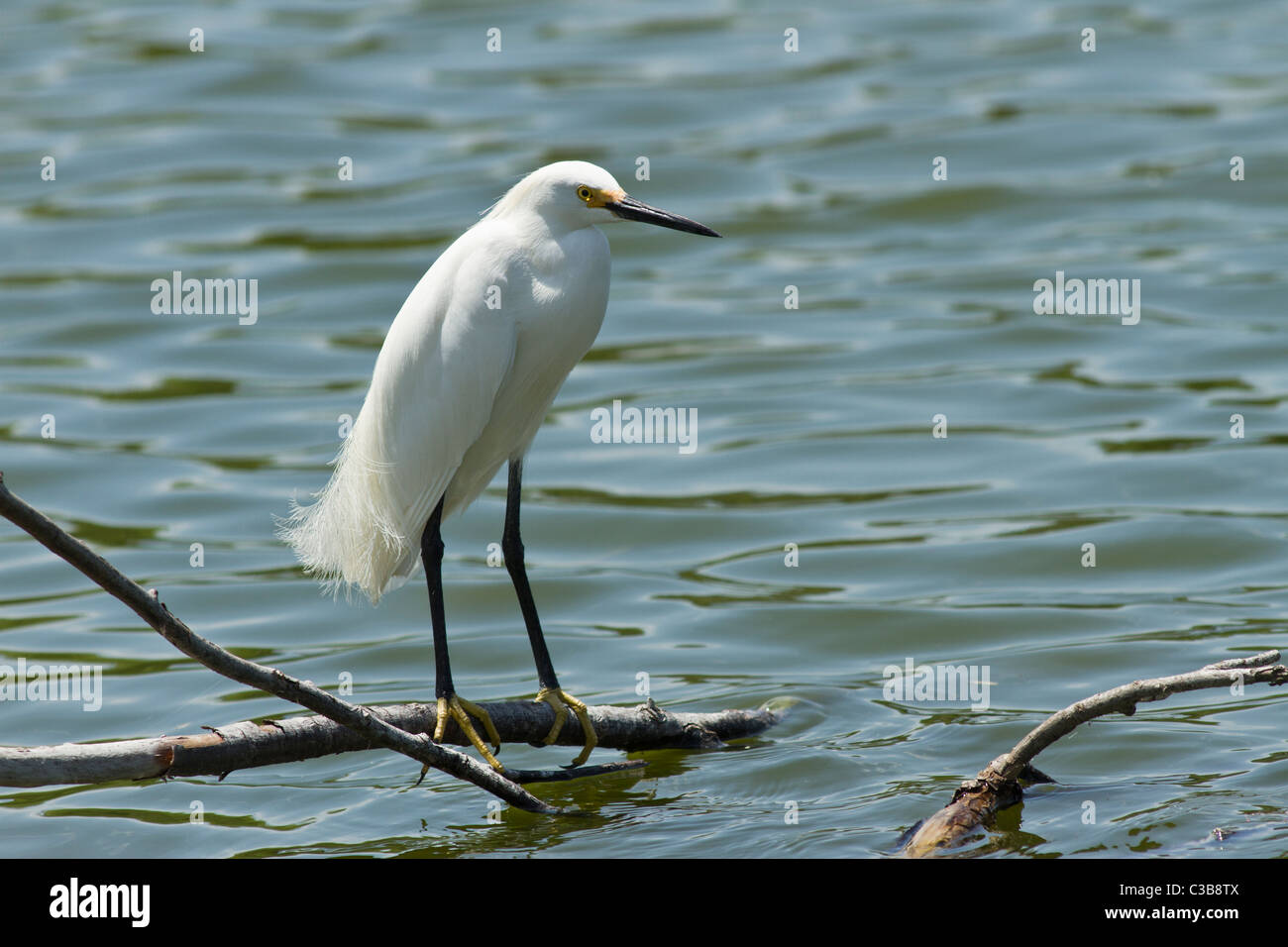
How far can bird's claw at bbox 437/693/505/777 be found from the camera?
259 inches

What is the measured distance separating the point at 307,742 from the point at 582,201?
2349 mm

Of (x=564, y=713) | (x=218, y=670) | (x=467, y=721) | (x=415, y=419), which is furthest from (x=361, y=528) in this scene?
(x=218, y=670)

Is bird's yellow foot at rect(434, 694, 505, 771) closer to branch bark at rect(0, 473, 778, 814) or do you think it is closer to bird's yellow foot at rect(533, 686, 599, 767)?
bird's yellow foot at rect(533, 686, 599, 767)

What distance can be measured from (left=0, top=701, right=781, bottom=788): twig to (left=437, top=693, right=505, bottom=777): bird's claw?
0.16ft

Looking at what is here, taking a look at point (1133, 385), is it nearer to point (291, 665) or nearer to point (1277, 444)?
point (1277, 444)

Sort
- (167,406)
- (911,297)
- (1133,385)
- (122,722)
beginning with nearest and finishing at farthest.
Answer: (122,722) → (1133,385) → (167,406) → (911,297)

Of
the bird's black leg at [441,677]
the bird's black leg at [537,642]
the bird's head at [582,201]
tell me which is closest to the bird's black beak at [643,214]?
the bird's head at [582,201]

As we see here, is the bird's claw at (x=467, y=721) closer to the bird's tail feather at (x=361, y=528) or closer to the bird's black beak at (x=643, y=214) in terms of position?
the bird's tail feather at (x=361, y=528)

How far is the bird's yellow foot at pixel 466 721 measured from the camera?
6578 millimetres

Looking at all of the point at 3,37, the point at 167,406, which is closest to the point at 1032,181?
the point at 167,406

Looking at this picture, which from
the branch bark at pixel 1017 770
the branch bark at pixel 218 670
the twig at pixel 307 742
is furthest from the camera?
the branch bark at pixel 1017 770

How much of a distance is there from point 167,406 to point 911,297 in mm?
7186

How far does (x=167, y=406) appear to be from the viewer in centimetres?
1483
